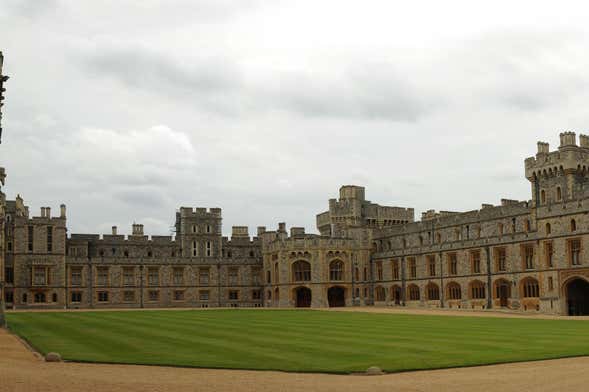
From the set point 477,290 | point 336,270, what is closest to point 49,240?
point 336,270

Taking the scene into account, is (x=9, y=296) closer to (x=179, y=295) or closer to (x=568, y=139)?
(x=179, y=295)

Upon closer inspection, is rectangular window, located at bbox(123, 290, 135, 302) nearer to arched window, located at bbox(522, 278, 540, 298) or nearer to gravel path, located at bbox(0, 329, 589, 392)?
arched window, located at bbox(522, 278, 540, 298)

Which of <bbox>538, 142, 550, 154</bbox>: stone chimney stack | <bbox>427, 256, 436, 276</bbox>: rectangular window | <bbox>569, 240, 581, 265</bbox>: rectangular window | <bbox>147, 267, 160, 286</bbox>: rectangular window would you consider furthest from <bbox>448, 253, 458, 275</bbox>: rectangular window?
<bbox>147, 267, 160, 286</bbox>: rectangular window

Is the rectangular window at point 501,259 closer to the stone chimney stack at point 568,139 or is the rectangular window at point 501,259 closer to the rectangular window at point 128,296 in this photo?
the stone chimney stack at point 568,139

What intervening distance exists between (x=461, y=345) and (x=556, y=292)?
1369 inches

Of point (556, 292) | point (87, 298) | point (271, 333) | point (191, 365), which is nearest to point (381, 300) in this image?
point (556, 292)

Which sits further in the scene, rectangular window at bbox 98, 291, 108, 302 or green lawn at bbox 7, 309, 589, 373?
rectangular window at bbox 98, 291, 108, 302

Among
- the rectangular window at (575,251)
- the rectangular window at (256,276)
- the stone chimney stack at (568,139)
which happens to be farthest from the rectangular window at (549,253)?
the rectangular window at (256,276)

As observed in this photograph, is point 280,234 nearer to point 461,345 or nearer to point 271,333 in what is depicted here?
point 271,333

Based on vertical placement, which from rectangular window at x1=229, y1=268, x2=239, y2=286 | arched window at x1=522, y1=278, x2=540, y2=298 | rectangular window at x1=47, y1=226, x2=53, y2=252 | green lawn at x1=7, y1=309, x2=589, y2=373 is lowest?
green lawn at x1=7, y1=309, x2=589, y2=373

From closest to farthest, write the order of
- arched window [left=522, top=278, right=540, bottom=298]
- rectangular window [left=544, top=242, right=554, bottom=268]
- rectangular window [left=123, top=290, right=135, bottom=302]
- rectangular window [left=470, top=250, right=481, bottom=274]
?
rectangular window [left=544, top=242, right=554, bottom=268] → arched window [left=522, top=278, right=540, bottom=298] → rectangular window [left=470, top=250, right=481, bottom=274] → rectangular window [left=123, top=290, right=135, bottom=302]

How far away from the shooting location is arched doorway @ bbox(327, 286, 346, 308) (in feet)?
257

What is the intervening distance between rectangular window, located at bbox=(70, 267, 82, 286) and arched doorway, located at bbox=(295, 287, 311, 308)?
22867 millimetres

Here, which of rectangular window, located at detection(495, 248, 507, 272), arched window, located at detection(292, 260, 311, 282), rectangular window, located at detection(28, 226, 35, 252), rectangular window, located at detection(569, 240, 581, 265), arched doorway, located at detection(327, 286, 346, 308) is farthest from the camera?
arched doorway, located at detection(327, 286, 346, 308)
